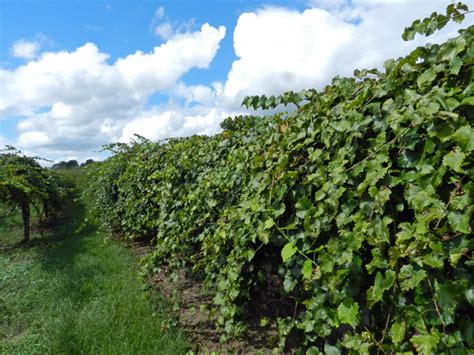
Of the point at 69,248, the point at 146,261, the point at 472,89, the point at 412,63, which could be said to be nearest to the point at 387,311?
the point at 472,89

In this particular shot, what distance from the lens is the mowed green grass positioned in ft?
9.45

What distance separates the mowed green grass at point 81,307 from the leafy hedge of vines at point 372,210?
97cm

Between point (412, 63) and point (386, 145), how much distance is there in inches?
15.4

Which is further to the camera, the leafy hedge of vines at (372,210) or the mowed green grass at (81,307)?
the mowed green grass at (81,307)

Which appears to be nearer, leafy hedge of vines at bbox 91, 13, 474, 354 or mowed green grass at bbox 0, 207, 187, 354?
leafy hedge of vines at bbox 91, 13, 474, 354

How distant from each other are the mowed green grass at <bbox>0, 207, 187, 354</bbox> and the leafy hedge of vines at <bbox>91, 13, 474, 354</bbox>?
966 mm

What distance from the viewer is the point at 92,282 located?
172 inches

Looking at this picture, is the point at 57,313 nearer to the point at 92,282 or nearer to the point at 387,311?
the point at 92,282

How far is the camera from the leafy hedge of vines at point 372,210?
1230 millimetres

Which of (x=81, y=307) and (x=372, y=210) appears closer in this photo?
(x=372, y=210)

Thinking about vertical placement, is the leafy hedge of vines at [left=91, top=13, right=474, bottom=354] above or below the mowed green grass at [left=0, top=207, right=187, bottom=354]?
above

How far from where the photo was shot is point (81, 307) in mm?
3668

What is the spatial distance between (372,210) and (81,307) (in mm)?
3293

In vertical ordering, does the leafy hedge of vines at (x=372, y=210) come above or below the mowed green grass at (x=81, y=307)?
above
